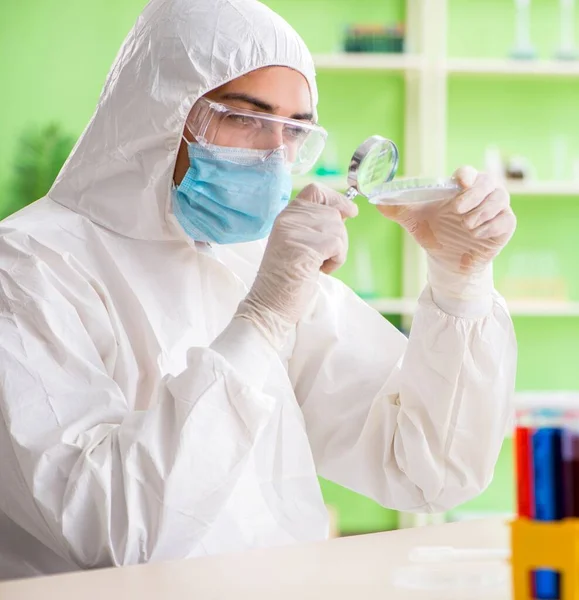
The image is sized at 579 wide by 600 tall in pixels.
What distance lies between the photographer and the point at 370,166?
1.47 m

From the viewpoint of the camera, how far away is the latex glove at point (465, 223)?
1.38 meters

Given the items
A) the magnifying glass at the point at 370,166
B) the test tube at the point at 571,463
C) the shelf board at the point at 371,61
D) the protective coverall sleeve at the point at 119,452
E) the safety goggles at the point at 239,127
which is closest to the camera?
the test tube at the point at 571,463

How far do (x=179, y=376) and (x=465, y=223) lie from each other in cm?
48

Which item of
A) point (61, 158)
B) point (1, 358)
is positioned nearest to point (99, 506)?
point (1, 358)

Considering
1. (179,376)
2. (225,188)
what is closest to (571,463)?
(179,376)

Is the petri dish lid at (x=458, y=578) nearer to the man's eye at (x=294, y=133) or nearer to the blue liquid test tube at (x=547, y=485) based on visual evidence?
the blue liquid test tube at (x=547, y=485)

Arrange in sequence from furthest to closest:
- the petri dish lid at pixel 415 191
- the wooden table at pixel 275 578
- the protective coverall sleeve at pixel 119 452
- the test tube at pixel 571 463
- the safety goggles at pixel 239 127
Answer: the safety goggles at pixel 239 127, the petri dish lid at pixel 415 191, the protective coverall sleeve at pixel 119 452, the wooden table at pixel 275 578, the test tube at pixel 571 463

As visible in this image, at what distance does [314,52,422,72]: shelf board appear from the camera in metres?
3.48

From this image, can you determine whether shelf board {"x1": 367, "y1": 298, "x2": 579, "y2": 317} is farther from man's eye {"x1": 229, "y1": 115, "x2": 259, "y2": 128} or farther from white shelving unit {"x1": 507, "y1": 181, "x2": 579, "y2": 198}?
man's eye {"x1": 229, "y1": 115, "x2": 259, "y2": 128}

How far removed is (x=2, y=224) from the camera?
4.82 feet

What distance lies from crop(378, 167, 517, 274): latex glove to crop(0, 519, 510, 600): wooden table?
479 millimetres

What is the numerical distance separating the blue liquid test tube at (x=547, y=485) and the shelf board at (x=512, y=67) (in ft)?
9.83

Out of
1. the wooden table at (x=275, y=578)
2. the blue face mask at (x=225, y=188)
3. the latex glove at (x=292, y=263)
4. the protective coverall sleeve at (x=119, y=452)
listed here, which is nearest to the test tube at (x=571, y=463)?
the wooden table at (x=275, y=578)

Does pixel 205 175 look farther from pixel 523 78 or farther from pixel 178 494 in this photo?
pixel 523 78
